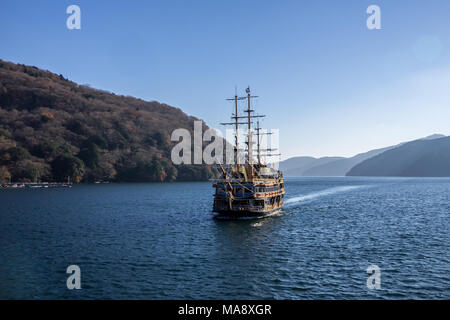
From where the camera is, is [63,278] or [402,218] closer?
[63,278]

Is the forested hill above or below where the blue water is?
above

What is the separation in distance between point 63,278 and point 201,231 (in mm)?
21016

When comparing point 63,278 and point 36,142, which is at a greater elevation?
point 36,142

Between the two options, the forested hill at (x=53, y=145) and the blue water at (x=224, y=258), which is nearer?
the blue water at (x=224, y=258)

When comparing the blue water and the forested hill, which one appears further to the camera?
the forested hill

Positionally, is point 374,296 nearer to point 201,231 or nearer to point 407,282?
point 407,282

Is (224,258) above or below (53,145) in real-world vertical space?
below

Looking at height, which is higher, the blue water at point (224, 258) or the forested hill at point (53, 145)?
the forested hill at point (53, 145)

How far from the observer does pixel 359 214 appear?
197ft

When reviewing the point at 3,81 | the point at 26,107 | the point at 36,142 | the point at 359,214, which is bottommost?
the point at 359,214

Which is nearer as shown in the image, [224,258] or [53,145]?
[224,258]
